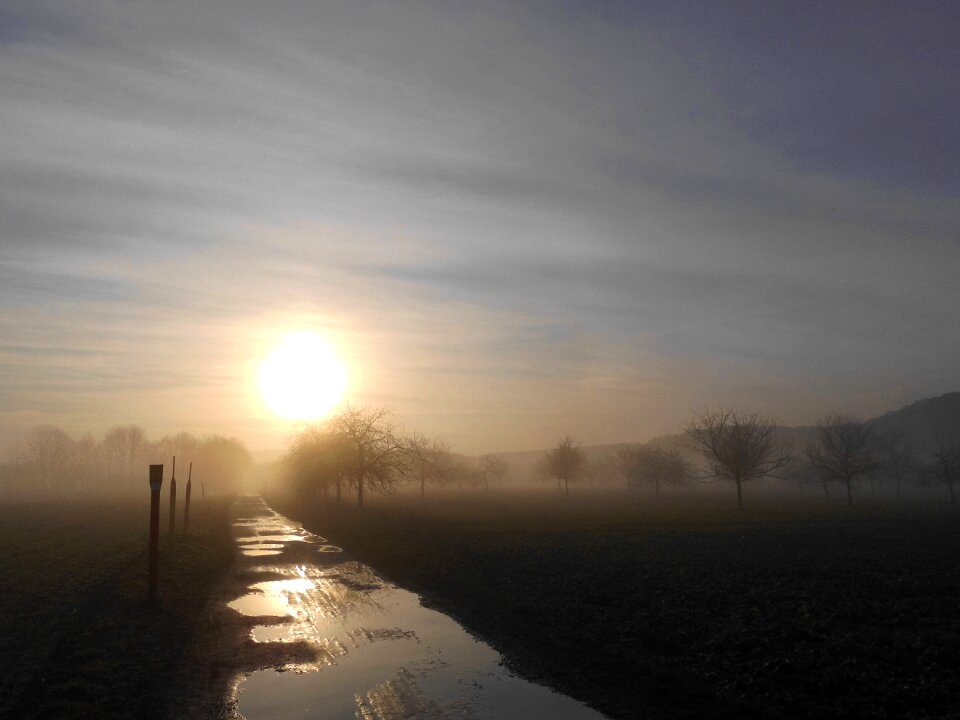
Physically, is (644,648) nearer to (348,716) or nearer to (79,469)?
(348,716)

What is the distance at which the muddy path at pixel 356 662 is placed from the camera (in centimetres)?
891

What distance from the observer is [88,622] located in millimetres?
13438

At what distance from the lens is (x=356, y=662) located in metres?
11.2

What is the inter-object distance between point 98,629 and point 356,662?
5.73 metres

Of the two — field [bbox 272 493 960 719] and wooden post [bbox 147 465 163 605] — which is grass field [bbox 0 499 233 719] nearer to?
wooden post [bbox 147 465 163 605]

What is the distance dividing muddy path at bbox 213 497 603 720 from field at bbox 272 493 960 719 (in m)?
0.72

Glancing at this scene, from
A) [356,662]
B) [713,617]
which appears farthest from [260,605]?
[713,617]

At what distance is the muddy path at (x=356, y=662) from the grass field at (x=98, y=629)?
91cm

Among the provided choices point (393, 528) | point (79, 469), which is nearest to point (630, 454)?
point (393, 528)

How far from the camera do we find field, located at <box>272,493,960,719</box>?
360 inches

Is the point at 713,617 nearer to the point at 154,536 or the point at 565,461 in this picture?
the point at 154,536

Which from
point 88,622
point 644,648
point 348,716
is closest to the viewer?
point 348,716

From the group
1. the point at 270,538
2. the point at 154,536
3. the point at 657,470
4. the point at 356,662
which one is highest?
the point at 154,536

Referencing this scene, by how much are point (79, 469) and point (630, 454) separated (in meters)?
155
